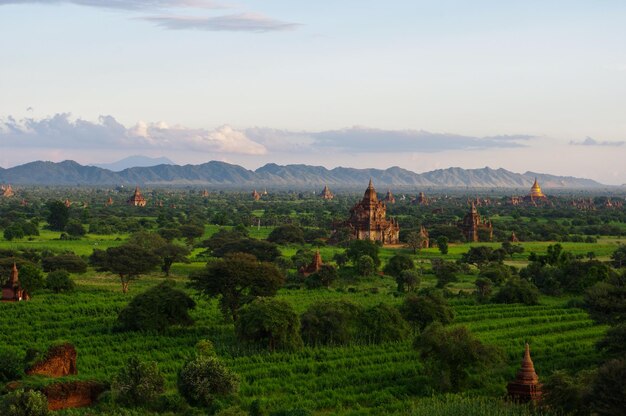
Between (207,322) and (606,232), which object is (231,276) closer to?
(207,322)

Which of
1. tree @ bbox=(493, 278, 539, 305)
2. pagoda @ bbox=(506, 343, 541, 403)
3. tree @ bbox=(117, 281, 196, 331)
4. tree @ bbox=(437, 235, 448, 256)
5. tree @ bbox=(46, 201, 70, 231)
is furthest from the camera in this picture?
tree @ bbox=(46, 201, 70, 231)

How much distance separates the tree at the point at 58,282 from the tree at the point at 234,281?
13.5m

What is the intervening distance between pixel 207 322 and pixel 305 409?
59.2 feet

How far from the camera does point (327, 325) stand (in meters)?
37.4

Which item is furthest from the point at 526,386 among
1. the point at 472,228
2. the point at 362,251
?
the point at 472,228

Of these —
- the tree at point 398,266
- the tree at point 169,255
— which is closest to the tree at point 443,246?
the tree at point 398,266

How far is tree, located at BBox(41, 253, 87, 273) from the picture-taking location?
200 ft

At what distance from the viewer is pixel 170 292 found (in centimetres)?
4081

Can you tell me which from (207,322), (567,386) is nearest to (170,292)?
(207,322)

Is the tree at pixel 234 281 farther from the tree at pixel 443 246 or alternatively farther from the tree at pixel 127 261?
the tree at pixel 443 246

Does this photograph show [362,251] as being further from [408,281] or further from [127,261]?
[127,261]

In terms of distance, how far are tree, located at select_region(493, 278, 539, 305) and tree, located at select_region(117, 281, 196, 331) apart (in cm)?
2221

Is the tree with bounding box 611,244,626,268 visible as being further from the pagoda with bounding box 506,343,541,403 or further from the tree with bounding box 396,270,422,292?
the pagoda with bounding box 506,343,541,403

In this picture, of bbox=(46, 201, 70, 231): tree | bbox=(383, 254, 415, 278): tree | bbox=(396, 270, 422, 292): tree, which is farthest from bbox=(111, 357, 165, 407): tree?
bbox=(46, 201, 70, 231): tree
